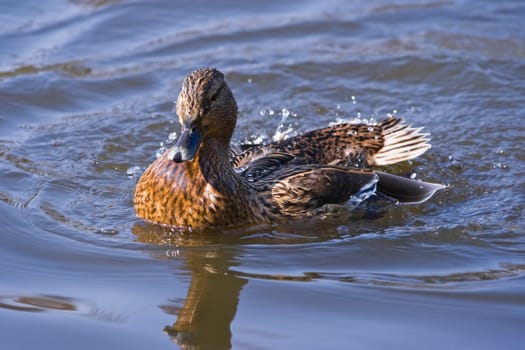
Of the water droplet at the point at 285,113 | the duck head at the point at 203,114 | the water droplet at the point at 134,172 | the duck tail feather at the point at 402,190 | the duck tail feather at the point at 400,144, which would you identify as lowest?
the duck tail feather at the point at 402,190

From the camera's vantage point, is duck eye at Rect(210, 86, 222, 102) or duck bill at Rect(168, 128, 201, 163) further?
duck eye at Rect(210, 86, 222, 102)

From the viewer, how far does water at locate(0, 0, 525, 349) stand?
5.71 meters

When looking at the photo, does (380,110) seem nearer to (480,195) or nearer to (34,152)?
(480,195)

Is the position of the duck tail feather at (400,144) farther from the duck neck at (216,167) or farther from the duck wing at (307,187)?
the duck neck at (216,167)

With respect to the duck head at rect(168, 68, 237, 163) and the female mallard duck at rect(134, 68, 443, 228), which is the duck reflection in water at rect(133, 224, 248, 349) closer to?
the female mallard duck at rect(134, 68, 443, 228)

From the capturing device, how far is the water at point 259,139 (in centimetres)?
571

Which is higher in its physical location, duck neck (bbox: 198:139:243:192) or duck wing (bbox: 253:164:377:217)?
duck neck (bbox: 198:139:243:192)

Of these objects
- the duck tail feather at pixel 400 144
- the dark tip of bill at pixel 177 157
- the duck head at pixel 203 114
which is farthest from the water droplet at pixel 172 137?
the dark tip of bill at pixel 177 157

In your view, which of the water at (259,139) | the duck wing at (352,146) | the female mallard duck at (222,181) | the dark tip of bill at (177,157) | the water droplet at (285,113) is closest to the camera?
A: the water at (259,139)

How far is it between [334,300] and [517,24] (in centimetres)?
761

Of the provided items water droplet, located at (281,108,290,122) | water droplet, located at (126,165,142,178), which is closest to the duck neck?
water droplet, located at (126,165,142,178)

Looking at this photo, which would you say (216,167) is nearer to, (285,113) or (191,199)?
(191,199)

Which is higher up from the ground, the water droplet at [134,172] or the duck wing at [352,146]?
the duck wing at [352,146]

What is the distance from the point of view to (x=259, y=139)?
981cm
